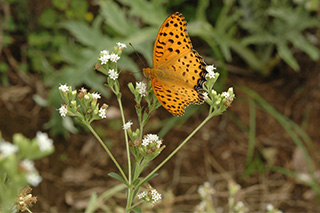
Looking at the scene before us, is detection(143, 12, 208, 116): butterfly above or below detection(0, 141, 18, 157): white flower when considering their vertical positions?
above

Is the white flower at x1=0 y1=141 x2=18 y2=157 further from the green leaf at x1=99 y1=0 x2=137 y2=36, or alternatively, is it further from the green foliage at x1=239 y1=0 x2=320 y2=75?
the green foliage at x1=239 y1=0 x2=320 y2=75

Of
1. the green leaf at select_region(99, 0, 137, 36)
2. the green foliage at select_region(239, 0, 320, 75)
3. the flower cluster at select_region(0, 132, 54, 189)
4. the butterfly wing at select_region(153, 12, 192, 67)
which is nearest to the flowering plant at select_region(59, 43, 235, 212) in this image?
the butterfly wing at select_region(153, 12, 192, 67)

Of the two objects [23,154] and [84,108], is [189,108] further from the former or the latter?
[23,154]

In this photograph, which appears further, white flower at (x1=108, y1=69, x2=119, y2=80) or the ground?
the ground

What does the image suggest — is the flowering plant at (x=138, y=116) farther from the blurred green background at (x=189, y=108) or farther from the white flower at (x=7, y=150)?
the blurred green background at (x=189, y=108)

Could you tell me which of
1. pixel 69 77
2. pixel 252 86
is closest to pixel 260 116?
pixel 252 86

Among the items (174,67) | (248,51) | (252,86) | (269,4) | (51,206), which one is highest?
(269,4)

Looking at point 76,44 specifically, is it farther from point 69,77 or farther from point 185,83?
point 185,83

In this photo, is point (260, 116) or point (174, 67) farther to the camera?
point (260, 116)
